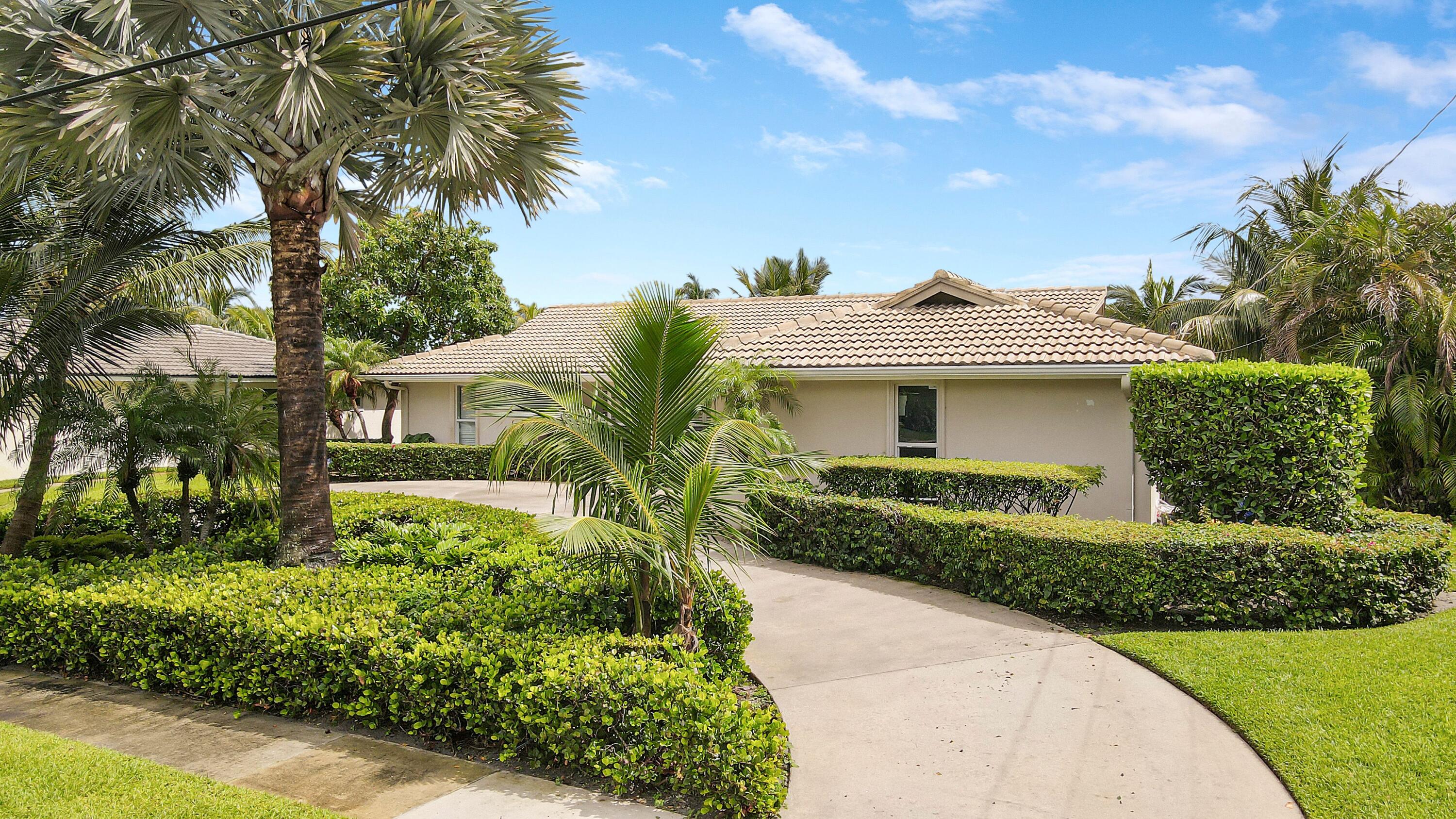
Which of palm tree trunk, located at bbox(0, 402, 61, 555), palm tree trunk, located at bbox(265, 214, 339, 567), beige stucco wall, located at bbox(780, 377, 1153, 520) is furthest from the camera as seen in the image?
beige stucco wall, located at bbox(780, 377, 1153, 520)

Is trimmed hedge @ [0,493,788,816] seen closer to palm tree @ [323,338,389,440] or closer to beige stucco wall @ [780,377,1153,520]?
beige stucco wall @ [780,377,1153,520]

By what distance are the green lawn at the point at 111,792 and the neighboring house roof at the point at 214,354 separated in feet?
54.9

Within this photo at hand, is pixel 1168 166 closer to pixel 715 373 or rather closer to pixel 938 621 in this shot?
pixel 938 621

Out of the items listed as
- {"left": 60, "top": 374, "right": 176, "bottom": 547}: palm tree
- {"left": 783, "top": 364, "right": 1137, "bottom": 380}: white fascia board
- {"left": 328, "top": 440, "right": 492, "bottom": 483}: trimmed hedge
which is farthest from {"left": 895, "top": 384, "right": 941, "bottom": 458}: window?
{"left": 328, "top": 440, "right": 492, "bottom": 483}: trimmed hedge

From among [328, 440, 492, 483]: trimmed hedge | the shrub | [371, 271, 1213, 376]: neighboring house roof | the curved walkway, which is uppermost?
[371, 271, 1213, 376]: neighboring house roof

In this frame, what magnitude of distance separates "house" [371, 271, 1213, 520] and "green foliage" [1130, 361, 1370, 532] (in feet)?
7.75

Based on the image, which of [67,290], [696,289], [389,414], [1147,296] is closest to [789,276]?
[696,289]

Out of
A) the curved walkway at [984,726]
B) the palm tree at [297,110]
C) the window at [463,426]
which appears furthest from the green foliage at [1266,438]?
the window at [463,426]

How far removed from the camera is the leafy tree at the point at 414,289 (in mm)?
30891

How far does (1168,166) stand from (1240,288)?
10.3 metres

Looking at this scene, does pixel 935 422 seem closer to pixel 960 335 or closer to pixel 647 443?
pixel 960 335

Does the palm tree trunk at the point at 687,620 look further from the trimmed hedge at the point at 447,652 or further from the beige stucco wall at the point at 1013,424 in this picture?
the beige stucco wall at the point at 1013,424

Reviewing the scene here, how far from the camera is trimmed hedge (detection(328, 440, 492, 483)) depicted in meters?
20.5

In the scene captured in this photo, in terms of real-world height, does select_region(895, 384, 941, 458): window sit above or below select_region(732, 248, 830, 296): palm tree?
below
